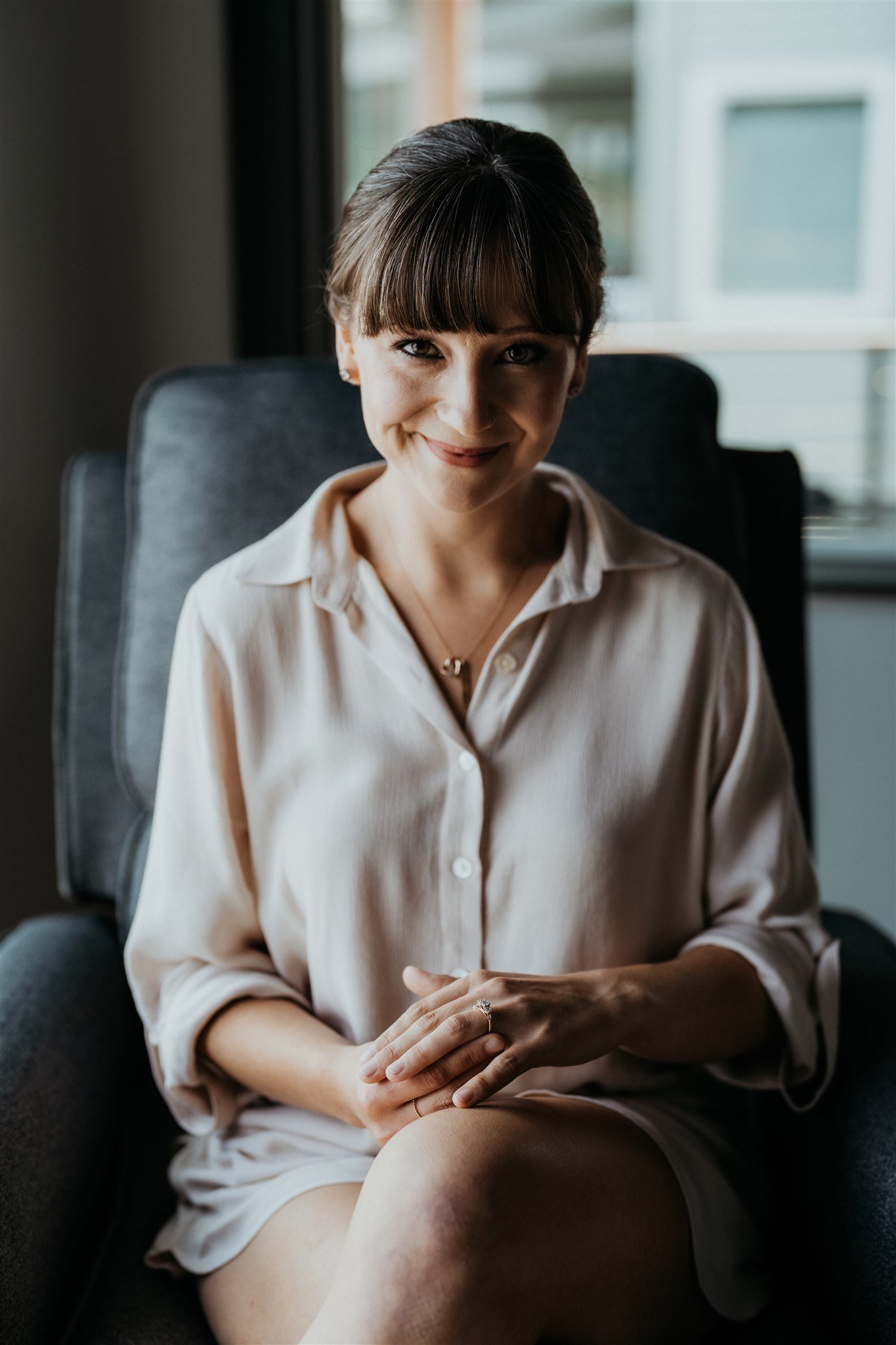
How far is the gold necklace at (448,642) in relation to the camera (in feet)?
3.51

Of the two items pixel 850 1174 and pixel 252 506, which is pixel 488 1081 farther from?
pixel 252 506

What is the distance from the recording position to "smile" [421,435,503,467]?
958 millimetres

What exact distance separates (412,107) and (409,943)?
202 cm

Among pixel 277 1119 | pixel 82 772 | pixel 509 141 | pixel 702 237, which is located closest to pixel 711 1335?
pixel 277 1119

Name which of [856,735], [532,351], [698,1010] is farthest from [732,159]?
[698,1010]

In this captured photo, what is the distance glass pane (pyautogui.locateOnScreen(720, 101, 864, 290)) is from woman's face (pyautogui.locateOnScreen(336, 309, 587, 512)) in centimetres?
157

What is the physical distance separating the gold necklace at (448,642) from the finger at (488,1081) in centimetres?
31

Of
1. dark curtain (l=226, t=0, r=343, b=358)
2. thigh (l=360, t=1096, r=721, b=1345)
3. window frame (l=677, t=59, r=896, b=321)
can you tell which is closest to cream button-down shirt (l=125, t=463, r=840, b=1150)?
thigh (l=360, t=1096, r=721, b=1345)

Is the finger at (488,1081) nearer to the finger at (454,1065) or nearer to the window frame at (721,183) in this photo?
the finger at (454,1065)

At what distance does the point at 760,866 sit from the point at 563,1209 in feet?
1.22

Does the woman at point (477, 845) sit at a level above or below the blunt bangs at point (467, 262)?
below

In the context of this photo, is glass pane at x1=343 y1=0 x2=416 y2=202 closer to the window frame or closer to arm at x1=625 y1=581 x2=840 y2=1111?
the window frame

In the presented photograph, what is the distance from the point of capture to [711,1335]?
39.2 inches

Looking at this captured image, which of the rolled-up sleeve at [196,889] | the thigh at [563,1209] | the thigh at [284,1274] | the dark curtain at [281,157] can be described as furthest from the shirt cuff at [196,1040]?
the dark curtain at [281,157]
